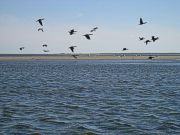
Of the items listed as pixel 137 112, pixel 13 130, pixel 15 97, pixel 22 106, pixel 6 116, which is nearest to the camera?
pixel 13 130

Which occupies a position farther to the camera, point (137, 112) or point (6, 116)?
point (137, 112)

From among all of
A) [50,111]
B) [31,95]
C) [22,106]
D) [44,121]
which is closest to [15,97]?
[31,95]

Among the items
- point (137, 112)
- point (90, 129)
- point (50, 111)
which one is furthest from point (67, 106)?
point (90, 129)

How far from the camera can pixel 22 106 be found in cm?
2206

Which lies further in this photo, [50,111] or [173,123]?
[50,111]

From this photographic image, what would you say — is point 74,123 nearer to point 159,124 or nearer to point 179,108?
point 159,124

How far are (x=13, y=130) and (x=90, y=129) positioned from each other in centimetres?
308

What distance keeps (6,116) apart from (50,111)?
2.42 meters

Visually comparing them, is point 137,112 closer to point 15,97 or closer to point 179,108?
point 179,108

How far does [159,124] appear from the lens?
57.6 ft

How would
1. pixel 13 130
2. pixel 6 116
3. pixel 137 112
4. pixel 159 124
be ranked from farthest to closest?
pixel 137 112 → pixel 6 116 → pixel 159 124 → pixel 13 130

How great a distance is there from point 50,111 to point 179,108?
6795mm

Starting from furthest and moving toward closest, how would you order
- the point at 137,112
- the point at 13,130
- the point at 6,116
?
1. the point at 137,112
2. the point at 6,116
3. the point at 13,130

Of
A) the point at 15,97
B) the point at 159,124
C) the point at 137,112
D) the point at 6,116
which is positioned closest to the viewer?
the point at 159,124
